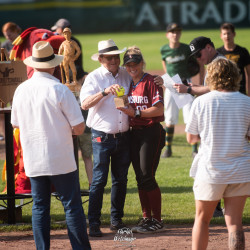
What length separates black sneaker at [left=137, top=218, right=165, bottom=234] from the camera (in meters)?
6.41

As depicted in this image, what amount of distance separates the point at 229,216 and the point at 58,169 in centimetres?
155

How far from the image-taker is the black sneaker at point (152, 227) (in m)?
6.41

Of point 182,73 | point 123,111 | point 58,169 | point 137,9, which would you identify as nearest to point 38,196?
point 58,169

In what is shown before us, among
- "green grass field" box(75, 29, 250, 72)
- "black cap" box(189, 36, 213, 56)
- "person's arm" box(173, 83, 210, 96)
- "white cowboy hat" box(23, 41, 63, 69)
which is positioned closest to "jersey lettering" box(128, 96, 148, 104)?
"person's arm" box(173, 83, 210, 96)

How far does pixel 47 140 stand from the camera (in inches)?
198

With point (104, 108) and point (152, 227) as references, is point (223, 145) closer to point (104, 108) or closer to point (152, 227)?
point (104, 108)

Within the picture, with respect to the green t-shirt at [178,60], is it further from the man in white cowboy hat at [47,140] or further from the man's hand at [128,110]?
the man in white cowboy hat at [47,140]

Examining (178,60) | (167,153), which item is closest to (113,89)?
(167,153)

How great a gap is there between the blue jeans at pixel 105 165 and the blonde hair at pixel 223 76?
1.80 meters

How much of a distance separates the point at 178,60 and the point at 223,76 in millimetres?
6402

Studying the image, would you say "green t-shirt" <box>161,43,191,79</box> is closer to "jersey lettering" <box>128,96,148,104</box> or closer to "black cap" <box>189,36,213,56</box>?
"black cap" <box>189,36,213,56</box>

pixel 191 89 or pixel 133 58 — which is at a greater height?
pixel 133 58

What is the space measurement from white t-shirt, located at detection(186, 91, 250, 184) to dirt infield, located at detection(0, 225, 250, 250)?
57.6 inches

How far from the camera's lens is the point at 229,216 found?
190 inches
